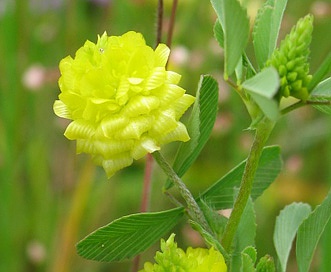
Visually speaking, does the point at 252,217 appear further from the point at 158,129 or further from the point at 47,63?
the point at 47,63

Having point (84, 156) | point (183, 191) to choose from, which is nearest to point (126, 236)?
point (183, 191)

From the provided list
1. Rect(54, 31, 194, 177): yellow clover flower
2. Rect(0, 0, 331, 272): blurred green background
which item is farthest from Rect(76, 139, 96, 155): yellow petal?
Rect(0, 0, 331, 272): blurred green background

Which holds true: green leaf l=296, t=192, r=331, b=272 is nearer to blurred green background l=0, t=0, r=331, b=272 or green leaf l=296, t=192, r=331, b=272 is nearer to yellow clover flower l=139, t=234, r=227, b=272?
yellow clover flower l=139, t=234, r=227, b=272

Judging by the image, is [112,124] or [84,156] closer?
[112,124]

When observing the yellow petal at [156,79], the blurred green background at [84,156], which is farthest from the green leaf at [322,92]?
the blurred green background at [84,156]

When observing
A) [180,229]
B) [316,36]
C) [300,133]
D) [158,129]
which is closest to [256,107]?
[158,129]

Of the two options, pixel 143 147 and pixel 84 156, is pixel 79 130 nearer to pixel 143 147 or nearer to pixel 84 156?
pixel 143 147

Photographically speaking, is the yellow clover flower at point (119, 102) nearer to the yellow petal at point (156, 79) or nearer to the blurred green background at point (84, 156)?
the yellow petal at point (156, 79)
